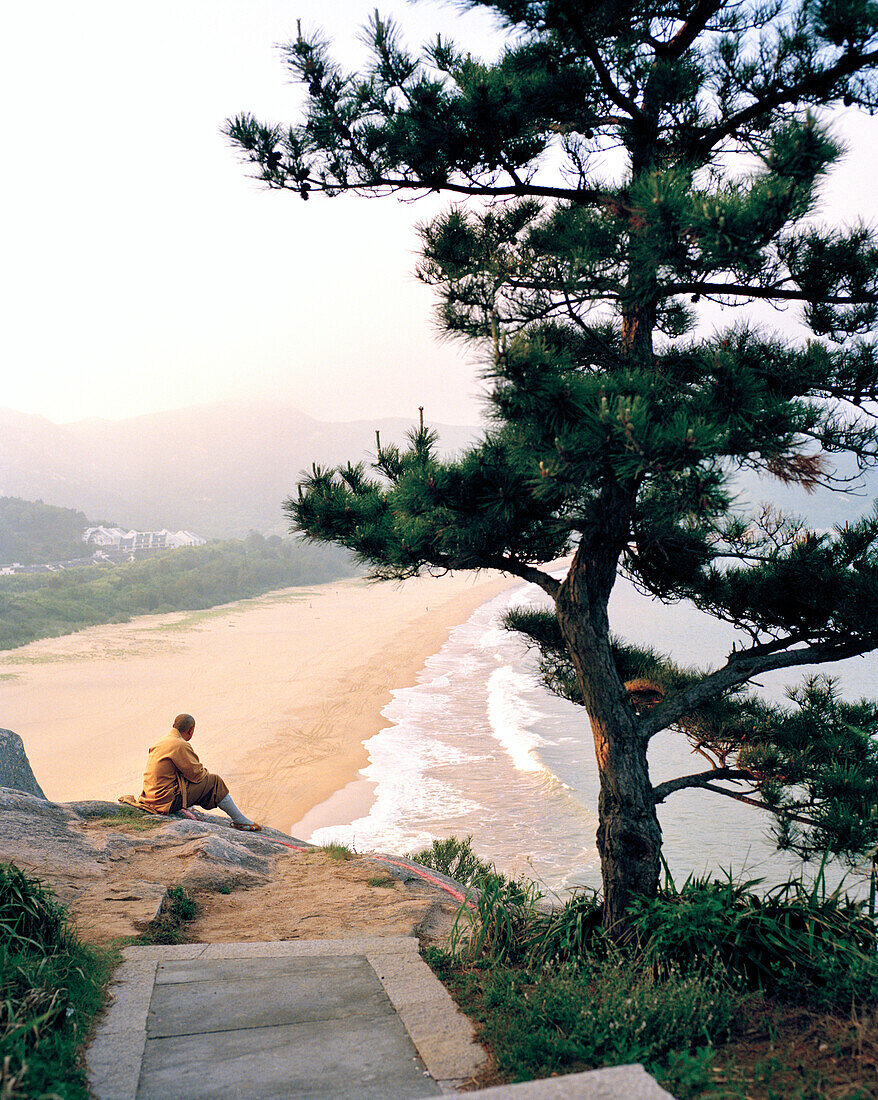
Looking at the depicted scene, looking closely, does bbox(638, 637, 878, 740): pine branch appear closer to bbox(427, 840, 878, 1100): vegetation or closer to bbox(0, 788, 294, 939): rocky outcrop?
bbox(427, 840, 878, 1100): vegetation

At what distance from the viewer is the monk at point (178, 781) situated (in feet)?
22.0

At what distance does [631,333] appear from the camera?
4.04m

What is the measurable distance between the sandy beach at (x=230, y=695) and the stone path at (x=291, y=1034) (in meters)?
4.53

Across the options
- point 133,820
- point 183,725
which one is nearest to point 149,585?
point 183,725

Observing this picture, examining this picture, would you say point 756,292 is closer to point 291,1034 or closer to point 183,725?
point 291,1034

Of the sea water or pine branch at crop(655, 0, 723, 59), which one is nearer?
pine branch at crop(655, 0, 723, 59)

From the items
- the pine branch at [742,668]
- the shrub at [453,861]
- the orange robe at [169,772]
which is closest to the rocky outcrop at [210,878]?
the orange robe at [169,772]

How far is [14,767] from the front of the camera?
6711 mm

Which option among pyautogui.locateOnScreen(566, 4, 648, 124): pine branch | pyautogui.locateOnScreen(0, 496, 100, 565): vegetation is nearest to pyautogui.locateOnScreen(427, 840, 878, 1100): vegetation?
pyautogui.locateOnScreen(566, 4, 648, 124): pine branch

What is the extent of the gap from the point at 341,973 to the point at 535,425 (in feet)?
8.12

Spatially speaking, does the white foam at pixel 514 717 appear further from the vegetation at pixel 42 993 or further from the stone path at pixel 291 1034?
the vegetation at pixel 42 993

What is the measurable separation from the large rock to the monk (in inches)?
34.8

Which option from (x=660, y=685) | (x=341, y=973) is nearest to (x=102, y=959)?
(x=341, y=973)

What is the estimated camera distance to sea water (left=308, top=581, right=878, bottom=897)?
9172 mm
